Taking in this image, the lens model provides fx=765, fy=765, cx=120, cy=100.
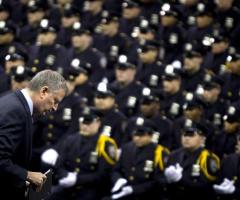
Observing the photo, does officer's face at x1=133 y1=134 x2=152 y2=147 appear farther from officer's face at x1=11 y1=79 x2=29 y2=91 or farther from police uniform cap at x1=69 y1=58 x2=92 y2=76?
police uniform cap at x1=69 y1=58 x2=92 y2=76

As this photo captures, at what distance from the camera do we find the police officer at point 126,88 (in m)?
10.5

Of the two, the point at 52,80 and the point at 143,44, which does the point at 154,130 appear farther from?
the point at 52,80

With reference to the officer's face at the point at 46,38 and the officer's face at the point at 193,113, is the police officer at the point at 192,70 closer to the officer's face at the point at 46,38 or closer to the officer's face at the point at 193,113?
the officer's face at the point at 193,113

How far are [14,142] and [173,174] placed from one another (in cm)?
406

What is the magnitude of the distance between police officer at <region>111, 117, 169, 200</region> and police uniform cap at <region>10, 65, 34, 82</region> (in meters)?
1.84

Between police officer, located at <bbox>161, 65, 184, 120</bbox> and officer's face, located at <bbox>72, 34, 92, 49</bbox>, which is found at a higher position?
officer's face, located at <bbox>72, 34, 92, 49</bbox>

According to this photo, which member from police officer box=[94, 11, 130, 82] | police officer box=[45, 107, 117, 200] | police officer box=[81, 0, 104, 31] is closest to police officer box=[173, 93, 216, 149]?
police officer box=[45, 107, 117, 200]

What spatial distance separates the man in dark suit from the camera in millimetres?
5160

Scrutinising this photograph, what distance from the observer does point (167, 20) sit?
12492 mm

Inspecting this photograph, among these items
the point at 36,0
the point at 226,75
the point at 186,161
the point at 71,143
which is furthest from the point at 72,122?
the point at 36,0

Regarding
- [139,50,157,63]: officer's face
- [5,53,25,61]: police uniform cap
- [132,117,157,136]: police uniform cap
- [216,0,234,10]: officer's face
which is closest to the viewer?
[132,117,157,136]: police uniform cap

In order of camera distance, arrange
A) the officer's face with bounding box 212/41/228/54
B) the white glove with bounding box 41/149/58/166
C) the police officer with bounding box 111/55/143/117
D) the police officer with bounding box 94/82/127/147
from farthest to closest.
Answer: the officer's face with bounding box 212/41/228/54 < the police officer with bounding box 111/55/143/117 < the police officer with bounding box 94/82/127/147 < the white glove with bounding box 41/149/58/166

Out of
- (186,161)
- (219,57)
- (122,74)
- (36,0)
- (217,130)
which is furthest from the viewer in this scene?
(36,0)

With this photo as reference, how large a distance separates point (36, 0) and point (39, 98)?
867 centimetres
